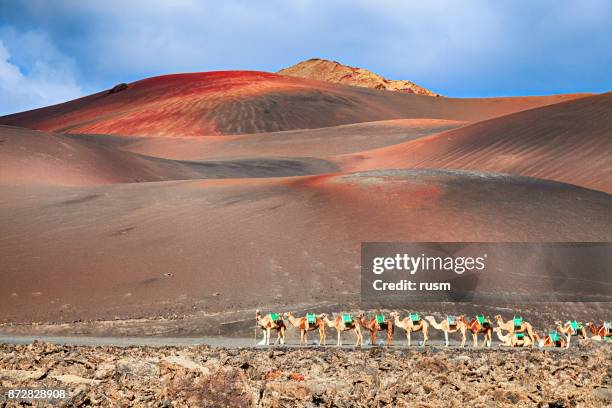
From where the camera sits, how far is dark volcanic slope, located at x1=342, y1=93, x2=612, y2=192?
39344 mm

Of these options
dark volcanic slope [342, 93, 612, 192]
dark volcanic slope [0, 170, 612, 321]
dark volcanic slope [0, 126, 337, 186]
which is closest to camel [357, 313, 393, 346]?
dark volcanic slope [0, 170, 612, 321]

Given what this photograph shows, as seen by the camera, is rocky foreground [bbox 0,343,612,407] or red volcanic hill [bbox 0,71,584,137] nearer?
rocky foreground [bbox 0,343,612,407]

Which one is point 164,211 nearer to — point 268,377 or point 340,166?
point 268,377

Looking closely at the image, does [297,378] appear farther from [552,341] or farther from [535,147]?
[535,147]

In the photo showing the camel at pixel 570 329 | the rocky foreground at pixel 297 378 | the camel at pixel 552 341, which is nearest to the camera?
the rocky foreground at pixel 297 378

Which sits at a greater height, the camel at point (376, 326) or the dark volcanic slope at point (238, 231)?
the dark volcanic slope at point (238, 231)

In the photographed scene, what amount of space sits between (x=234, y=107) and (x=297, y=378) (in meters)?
89.4

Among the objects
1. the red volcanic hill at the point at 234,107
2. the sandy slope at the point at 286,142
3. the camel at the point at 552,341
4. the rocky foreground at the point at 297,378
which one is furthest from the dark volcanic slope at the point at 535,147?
the red volcanic hill at the point at 234,107

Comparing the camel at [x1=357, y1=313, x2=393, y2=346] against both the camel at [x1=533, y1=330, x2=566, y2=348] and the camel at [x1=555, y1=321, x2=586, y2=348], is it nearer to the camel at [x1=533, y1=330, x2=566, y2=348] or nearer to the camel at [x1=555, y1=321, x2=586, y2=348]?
the camel at [x1=533, y1=330, x2=566, y2=348]

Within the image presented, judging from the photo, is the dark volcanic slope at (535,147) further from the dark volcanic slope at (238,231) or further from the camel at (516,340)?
the camel at (516,340)

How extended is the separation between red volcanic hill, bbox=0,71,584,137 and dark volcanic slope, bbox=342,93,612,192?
3812 cm

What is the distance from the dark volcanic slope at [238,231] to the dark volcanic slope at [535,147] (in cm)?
794

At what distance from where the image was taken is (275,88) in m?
109

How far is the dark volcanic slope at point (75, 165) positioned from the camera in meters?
35.5
